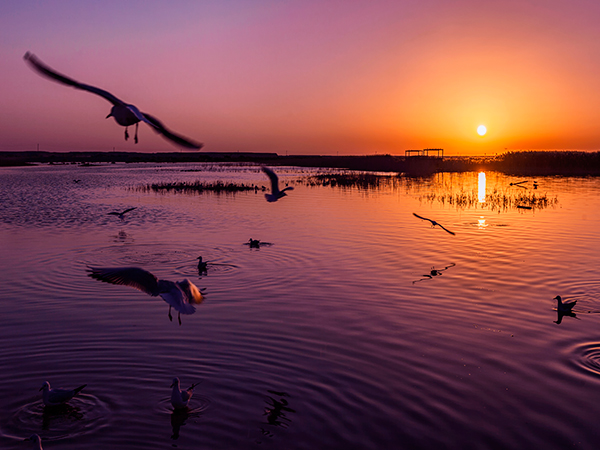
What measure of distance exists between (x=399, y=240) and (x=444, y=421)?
12.9 m

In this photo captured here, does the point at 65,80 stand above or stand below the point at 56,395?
above

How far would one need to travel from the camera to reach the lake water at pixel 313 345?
664 centimetres

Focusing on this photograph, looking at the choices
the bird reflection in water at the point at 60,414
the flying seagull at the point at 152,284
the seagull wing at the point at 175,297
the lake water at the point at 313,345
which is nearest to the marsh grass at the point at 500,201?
the lake water at the point at 313,345

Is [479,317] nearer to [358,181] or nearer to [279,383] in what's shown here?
[279,383]

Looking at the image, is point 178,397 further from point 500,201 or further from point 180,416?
point 500,201

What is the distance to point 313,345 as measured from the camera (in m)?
9.16

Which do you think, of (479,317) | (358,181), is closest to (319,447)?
(479,317)

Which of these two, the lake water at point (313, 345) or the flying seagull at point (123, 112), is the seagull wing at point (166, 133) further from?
the lake water at point (313, 345)

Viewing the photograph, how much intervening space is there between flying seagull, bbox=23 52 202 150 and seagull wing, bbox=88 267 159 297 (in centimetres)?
237

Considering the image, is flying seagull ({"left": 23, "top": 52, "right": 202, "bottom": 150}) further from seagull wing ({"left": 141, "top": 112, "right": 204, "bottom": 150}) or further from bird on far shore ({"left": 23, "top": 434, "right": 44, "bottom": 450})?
bird on far shore ({"left": 23, "top": 434, "right": 44, "bottom": 450})

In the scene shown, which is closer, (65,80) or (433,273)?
(65,80)

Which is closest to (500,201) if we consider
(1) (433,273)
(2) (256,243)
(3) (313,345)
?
(2) (256,243)

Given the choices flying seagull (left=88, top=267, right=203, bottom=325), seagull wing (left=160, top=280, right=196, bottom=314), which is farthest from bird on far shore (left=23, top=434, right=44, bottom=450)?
flying seagull (left=88, top=267, right=203, bottom=325)

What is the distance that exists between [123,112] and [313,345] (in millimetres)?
4935
